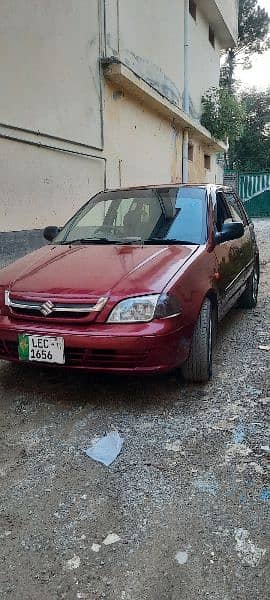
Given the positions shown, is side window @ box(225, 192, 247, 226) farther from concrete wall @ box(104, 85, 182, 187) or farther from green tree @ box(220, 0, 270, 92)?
green tree @ box(220, 0, 270, 92)

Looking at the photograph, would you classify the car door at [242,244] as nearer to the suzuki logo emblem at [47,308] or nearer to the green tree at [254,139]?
the suzuki logo emblem at [47,308]

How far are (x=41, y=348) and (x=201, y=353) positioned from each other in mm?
1085

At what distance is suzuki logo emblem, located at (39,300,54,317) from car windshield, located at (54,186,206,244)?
1076 mm

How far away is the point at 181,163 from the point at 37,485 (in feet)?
41.4

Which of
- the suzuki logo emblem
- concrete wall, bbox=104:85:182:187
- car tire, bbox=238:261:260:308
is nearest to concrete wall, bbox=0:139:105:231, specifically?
concrete wall, bbox=104:85:182:187

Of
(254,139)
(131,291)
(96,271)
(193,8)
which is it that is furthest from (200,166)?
(131,291)

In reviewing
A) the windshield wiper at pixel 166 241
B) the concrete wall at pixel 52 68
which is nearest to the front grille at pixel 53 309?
the windshield wiper at pixel 166 241

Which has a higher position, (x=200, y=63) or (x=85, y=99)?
(x=200, y=63)

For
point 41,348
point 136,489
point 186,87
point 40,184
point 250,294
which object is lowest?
point 136,489

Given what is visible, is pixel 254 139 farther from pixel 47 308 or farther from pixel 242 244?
pixel 47 308

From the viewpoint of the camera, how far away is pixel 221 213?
4.41 m

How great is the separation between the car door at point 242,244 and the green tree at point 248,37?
2498 cm

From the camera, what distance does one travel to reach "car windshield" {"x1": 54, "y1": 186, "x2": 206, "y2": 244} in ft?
12.5

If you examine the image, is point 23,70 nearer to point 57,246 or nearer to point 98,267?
point 57,246
